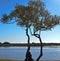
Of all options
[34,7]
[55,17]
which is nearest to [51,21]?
[55,17]

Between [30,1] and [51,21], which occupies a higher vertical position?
[30,1]

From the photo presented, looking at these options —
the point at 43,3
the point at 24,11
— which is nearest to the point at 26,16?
the point at 24,11

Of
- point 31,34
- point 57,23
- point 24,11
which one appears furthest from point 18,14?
point 57,23

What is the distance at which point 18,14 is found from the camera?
102 feet

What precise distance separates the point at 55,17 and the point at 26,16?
12.3 feet

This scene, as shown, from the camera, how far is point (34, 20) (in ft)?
103

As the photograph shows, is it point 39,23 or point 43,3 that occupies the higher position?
point 43,3

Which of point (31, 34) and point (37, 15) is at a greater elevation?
point (37, 15)

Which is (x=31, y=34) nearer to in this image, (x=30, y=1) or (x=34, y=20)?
(x=34, y=20)

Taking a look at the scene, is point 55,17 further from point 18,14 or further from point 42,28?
point 18,14

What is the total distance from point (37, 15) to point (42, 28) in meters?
1.86

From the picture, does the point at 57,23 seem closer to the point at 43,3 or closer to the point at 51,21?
the point at 51,21

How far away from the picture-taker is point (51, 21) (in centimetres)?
3212

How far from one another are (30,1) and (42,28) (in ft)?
12.0
